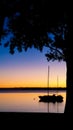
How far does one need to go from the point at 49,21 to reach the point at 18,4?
167 centimetres

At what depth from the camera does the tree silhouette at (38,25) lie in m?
15.8

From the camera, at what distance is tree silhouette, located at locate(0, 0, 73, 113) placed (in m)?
15.8

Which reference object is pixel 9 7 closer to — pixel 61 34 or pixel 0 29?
pixel 0 29

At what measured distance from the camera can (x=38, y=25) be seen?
16891 millimetres

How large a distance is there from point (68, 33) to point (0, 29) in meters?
3.32

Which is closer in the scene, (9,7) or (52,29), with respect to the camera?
(9,7)

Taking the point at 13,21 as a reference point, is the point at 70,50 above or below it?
below
